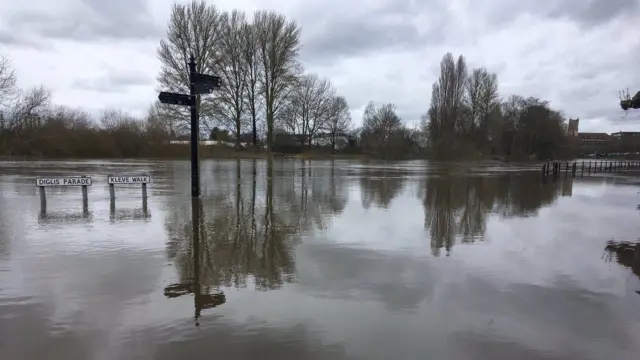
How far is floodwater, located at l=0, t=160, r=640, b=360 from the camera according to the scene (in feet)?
12.7

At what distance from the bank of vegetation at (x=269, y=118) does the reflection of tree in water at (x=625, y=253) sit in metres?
31.6

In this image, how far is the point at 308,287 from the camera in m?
5.36

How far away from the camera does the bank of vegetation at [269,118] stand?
37.5 meters

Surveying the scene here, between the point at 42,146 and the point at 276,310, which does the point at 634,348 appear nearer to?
the point at 276,310

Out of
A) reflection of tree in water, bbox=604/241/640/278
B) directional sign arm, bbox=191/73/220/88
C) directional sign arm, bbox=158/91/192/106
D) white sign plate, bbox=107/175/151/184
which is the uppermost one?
directional sign arm, bbox=191/73/220/88

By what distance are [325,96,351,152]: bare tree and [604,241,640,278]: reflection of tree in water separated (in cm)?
6799

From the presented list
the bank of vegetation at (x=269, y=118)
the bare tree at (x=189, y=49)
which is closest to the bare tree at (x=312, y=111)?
the bank of vegetation at (x=269, y=118)

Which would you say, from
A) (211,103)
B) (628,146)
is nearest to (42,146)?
(211,103)

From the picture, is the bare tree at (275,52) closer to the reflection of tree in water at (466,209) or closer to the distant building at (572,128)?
the reflection of tree in water at (466,209)

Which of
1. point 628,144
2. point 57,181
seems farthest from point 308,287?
point 628,144

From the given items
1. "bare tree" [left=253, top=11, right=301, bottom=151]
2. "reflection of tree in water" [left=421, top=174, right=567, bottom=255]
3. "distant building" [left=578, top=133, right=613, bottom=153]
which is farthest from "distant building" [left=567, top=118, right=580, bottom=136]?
"reflection of tree in water" [left=421, top=174, right=567, bottom=255]

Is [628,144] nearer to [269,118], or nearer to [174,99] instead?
[269,118]

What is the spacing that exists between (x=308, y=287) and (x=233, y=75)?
4149 cm

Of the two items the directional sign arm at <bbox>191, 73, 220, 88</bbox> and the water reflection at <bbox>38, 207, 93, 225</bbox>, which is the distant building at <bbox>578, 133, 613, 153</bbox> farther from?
the water reflection at <bbox>38, 207, 93, 225</bbox>
